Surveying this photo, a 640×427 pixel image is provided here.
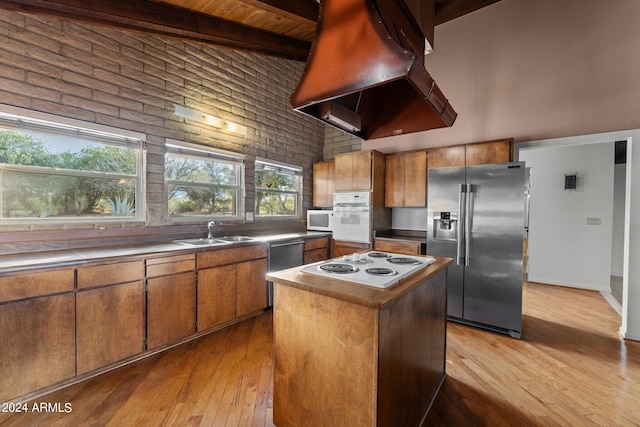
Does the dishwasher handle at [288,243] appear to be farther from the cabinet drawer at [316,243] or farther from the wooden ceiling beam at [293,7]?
the wooden ceiling beam at [293,7]

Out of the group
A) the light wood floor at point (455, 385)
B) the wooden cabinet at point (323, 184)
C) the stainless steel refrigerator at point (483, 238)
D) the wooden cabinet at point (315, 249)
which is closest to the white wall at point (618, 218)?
the light wood floor at point (455, 385)

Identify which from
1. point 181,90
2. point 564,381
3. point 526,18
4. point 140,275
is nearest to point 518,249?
point 564,381

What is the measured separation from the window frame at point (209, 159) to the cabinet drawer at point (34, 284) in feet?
4.02

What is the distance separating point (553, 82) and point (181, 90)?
4.49 metres

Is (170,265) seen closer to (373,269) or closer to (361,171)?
(373,269)

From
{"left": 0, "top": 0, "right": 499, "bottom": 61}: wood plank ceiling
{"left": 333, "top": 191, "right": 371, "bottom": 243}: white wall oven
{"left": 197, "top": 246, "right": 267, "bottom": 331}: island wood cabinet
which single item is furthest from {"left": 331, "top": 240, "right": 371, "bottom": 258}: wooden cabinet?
{"left": 0, "top": 0, "right": 499, "bottom": 61}: wood plank ceiling

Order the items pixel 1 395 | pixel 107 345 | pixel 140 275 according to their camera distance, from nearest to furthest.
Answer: pixel 1 395 → pixel 107 345 → pixel 140 275

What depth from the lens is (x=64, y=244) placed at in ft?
7.69

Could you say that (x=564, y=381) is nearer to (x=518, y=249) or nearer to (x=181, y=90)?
(x=518, y=249)

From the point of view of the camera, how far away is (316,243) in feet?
13.8

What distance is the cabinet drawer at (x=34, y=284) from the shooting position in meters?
1.70

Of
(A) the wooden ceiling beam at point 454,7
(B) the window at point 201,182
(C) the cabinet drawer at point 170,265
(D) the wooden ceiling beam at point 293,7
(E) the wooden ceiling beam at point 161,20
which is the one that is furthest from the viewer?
(A) the wooden ceiling beam at point 454,7

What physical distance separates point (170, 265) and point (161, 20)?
90.9 inches

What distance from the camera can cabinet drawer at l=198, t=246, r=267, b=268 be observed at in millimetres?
2723
